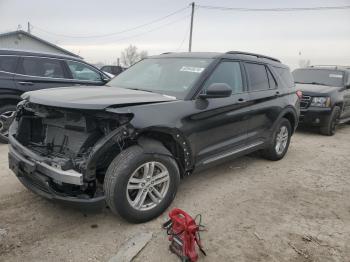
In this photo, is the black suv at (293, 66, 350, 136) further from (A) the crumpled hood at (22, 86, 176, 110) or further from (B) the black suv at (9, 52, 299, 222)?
(A) the crumpled hood at (22, 86, 176, 110)

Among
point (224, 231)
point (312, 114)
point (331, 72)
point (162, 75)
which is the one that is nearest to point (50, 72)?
point (162, 75)

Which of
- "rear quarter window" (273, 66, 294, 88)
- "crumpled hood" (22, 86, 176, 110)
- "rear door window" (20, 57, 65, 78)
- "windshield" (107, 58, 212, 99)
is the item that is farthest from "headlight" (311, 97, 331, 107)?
"rear door window" (20, 57, 65, 78)

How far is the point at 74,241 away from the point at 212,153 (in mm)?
1928

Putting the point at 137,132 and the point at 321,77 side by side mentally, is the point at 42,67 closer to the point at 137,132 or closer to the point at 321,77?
the point at 137,132

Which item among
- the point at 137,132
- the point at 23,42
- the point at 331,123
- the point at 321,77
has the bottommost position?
the point at 331,123

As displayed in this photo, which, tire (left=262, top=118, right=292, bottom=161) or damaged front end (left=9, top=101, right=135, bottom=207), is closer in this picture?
damaged front end (left=9, top=101, right=135, bottom=207)

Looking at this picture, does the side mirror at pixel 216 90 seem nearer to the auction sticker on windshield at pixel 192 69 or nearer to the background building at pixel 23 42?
the auction sticker on windshield at pixel 192 69

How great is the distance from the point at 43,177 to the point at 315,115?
7076 millimetres

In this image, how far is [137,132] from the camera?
3.20 metres

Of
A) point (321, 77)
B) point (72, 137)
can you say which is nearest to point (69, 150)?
point (72, 137)

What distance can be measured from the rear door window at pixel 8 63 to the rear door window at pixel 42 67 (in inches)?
5.6

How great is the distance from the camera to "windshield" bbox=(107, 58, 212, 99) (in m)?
4.05

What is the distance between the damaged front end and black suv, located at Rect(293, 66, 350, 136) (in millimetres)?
6481

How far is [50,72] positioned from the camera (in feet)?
22.6
